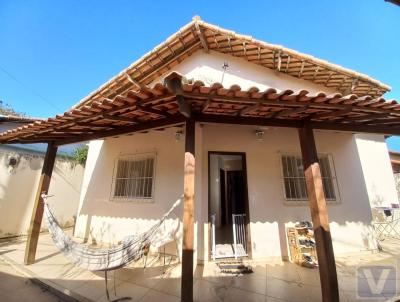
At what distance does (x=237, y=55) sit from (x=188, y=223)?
14.5 ft

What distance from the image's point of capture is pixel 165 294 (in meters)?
2.90

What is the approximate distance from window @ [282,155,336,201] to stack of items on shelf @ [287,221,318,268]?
0.70 meters

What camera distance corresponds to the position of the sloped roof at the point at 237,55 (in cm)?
450

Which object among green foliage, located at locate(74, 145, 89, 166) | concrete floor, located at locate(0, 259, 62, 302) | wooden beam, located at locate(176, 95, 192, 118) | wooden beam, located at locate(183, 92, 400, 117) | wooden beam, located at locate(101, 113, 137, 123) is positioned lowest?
concrete floor, located at locate(0, 259, 62, 302)

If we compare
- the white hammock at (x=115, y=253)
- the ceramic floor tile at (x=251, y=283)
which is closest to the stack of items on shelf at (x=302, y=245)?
the ceramic floor tile at (x=251, y=283)

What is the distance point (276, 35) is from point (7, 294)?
8409mm

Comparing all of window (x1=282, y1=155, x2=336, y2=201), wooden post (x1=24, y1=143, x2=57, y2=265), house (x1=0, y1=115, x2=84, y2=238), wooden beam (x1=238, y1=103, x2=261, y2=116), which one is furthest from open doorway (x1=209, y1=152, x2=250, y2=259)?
house (x1=0, y1=115, x2=84, y2=238)

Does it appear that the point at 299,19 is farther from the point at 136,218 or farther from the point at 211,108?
the point at 136,218

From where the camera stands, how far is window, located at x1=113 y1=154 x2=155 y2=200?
16.6 ft

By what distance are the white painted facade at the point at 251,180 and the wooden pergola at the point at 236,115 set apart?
59.2 inches

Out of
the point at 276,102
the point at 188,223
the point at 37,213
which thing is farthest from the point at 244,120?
the point at 37,213

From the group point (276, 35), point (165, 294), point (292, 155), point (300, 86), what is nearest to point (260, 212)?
point (292, 155)

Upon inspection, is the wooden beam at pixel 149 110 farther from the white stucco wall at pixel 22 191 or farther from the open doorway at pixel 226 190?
the white stucco wall at pixel 22 191

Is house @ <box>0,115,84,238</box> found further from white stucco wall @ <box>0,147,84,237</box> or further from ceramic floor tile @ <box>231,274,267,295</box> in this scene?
ceramic floor tile @ <box>231,274,267,295</box>
